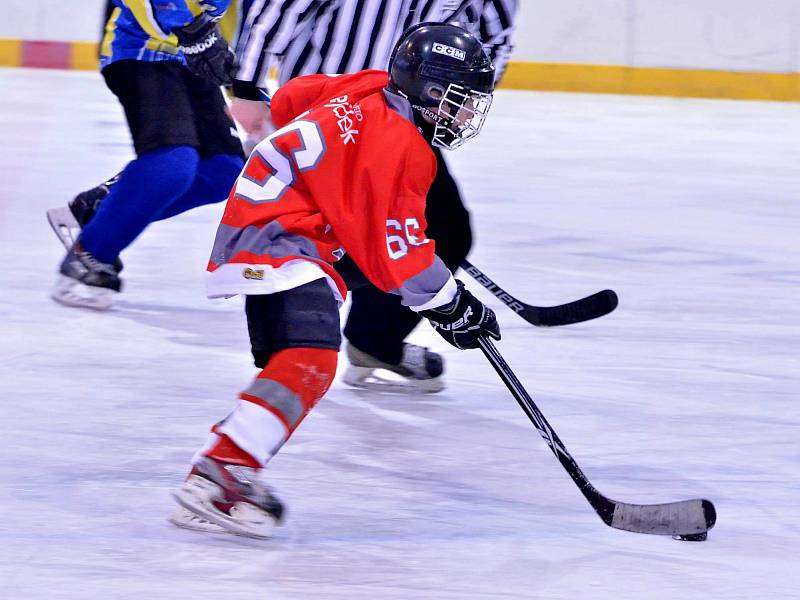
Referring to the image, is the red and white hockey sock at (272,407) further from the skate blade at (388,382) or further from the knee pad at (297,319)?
the skate blade at (388,382)

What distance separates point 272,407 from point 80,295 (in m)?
1.60

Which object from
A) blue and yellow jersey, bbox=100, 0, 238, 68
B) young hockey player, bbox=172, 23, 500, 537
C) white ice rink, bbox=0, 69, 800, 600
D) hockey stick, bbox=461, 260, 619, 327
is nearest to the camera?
white ice rink, bbox=0, 69, 800, 600

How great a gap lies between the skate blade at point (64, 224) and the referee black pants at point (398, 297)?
1.10 meters

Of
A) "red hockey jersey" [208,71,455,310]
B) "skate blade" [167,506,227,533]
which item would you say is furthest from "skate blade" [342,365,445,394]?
"skate blade" [167,506,227,533]

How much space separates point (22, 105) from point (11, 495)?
18.2 ft

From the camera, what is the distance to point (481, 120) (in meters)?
2.23

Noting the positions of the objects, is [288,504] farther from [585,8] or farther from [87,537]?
[585,8]

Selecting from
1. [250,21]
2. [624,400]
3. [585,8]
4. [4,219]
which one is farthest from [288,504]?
[585,8]

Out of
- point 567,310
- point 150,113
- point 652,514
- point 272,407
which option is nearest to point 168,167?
point 150,113

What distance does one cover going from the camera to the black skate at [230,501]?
200cm

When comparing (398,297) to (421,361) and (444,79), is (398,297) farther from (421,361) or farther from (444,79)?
(444,79)

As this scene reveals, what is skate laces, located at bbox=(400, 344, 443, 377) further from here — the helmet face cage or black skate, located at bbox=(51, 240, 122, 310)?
black skate, located at bbox=(51, 240, 122, 310)

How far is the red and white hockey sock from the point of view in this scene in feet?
6.57

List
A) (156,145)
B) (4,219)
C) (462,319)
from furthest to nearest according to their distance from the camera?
(4,219) < (156,145) < (462,319)
